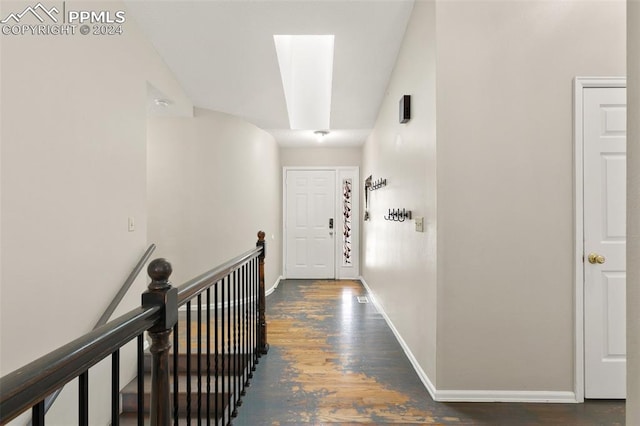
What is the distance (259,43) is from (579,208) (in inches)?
106

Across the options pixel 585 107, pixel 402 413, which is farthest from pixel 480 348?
pixel 585 107

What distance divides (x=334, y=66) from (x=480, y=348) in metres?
2.77

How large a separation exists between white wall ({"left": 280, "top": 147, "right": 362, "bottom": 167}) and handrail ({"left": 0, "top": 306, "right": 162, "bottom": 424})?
5783 mm

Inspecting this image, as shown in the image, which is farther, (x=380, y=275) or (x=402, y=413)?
(x=380, y=275)

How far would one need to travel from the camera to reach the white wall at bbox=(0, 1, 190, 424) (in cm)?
165

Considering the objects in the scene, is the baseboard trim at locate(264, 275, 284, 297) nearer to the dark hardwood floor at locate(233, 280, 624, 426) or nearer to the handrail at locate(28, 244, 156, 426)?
the dark hardwood floor at locate(233, 280, 624, 426)

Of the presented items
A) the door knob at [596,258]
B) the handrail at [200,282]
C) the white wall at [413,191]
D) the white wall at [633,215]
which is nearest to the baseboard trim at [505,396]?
the white wall at [413,191]

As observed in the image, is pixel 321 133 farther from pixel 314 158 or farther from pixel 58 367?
pixel 58 367

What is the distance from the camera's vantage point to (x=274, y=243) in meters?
5.91

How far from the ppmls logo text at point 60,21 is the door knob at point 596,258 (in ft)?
11.1

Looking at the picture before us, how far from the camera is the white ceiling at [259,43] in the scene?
8.33ft

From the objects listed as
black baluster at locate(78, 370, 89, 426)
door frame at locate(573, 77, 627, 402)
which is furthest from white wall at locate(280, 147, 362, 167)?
black baluster at locate(78, 370, 89, 426)

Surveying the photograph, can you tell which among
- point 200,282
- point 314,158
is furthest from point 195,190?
point 200,282

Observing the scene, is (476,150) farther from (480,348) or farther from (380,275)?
(380,275)
